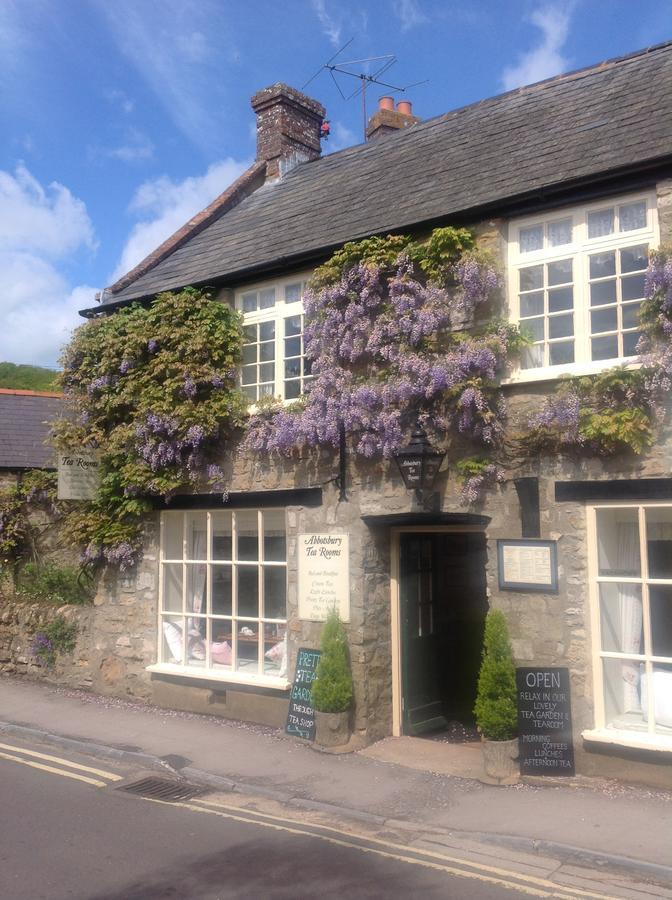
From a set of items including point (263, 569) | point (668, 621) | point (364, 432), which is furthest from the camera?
point (263, 569)

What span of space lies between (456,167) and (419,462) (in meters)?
4.04

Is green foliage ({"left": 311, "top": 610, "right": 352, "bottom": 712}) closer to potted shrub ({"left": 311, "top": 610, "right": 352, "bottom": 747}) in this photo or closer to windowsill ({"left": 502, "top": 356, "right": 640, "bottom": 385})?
potted shrub ({"left": 311, "top": 610, "right": 352, "bottom": 747})

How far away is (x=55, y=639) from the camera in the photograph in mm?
12062

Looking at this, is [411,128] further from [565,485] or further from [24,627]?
[24,627]

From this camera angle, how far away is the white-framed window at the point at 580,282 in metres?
7.77

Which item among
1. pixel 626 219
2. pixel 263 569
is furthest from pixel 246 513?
pixel 626 219

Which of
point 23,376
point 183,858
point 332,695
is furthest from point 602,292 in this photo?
point 23,376

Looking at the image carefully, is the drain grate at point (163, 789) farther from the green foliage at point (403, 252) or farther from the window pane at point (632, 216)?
the window pane at point (632, 216)

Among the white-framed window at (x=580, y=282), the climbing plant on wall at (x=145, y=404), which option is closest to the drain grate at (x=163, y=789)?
the climbing plant on wall at (x=145, y=404)

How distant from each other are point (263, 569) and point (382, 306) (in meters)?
3.49

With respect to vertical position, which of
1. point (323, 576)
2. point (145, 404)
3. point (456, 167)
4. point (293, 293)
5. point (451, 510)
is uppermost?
point (456, 167)

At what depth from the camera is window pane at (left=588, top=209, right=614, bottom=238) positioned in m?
8.02

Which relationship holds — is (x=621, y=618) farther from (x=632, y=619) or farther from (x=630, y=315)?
(x=630, y=315)

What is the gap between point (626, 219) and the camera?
26.0 ft
